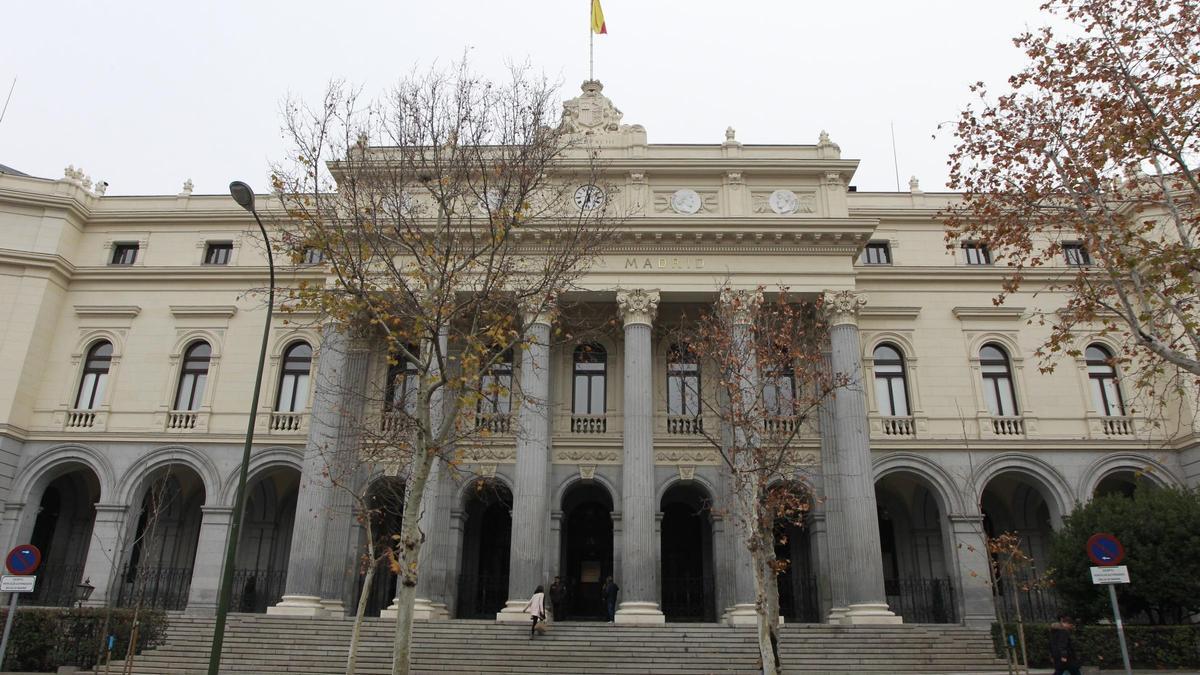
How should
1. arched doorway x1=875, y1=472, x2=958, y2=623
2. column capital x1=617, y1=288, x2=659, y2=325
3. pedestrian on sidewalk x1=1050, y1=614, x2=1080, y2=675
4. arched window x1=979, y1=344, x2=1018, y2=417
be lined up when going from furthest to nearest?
1. arched window x1=979, y1=344, x2=1018, y2=417
2. arched doorway x1=875, y1=472, x2=958, y2=623
3. column capital x1=617, y1=288, x2=659, y2=325
4. pedestrian on sidewalk x1=1050, y1=614, x2=1080, y2=675

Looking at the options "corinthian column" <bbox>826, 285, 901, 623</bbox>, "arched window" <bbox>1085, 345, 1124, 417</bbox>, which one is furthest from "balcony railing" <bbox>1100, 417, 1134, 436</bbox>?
"corinthian column" <bbox>826, 285, 901, 623</bbox>

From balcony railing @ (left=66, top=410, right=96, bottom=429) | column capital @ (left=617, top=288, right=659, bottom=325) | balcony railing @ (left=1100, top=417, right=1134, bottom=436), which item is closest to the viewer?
column capital @ (left=617, top=288, right=659, bottom=325)

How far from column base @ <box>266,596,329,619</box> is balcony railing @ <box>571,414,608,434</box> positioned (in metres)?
9.00

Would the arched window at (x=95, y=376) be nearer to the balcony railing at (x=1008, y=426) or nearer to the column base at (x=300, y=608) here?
the column base at (x=300, y=608)

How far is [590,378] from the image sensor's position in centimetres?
2789

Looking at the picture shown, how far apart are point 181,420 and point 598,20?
19782 mm

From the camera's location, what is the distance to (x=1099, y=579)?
39.1 feet

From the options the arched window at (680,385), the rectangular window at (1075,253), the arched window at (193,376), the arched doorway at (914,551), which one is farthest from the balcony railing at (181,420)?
the rectangular window at (1075,253)

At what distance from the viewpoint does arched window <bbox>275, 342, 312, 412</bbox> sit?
93.5 ft

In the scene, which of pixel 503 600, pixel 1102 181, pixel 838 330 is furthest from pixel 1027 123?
pixel 503 600

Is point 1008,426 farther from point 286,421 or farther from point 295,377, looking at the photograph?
point 295,377

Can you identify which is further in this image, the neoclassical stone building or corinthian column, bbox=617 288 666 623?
the neoclassical stone building

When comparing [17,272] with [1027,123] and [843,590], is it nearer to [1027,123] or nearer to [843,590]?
[843,590]

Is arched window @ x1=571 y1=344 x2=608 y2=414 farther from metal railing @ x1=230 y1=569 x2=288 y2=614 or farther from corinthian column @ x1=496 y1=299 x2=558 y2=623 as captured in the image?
metal railing @ x1=230 y1=569 x2=288 y2=614
